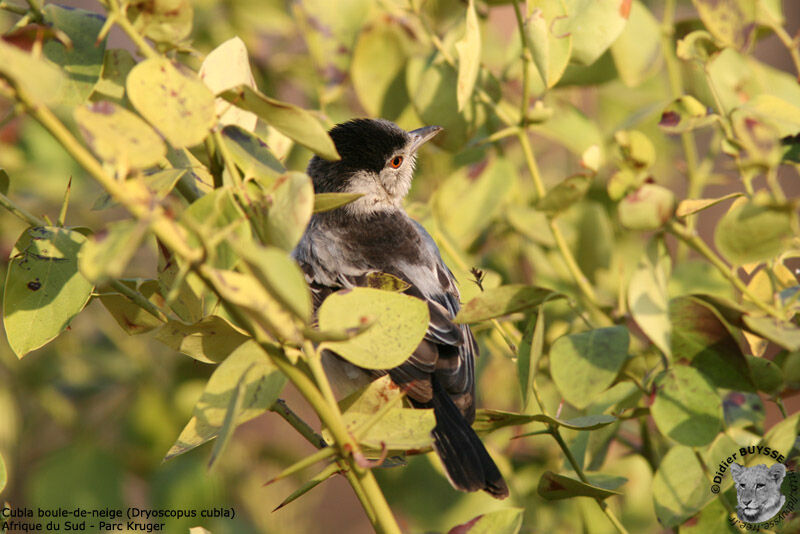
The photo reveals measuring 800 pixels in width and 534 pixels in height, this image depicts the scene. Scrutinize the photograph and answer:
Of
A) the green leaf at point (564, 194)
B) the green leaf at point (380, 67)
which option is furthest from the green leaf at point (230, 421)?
the green leaf at point (380, 67)

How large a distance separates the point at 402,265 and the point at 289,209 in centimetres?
161

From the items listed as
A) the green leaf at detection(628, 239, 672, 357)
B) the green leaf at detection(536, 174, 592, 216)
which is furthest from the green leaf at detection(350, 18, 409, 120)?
the green leaf at detection(628, 239, 672, 357)

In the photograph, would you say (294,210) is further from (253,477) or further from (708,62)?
(253,477)

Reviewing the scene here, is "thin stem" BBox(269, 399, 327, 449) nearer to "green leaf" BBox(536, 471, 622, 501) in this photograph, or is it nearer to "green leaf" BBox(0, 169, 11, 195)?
"green leaf" BBox(536, 471, 622, 501)

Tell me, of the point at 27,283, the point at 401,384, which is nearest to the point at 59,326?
the point at 27,283

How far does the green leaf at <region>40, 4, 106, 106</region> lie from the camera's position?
4.98ft

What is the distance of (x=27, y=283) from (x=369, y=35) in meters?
1.38

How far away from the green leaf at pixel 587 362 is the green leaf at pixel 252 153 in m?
0.67

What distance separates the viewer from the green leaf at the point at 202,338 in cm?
145

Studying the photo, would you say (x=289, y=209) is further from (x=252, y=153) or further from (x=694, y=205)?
(x=694, y=205)

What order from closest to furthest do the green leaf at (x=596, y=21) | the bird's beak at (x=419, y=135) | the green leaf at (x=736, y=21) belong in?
the green leaf at (x=596, y=21), the green leaf at (x=736, y=21), the bird's beak at (x=419, y=135)

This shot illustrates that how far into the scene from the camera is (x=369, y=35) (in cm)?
248

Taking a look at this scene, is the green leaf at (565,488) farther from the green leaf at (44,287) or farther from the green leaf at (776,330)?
the green leaf at (44,287)

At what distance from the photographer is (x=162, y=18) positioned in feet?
4.84
